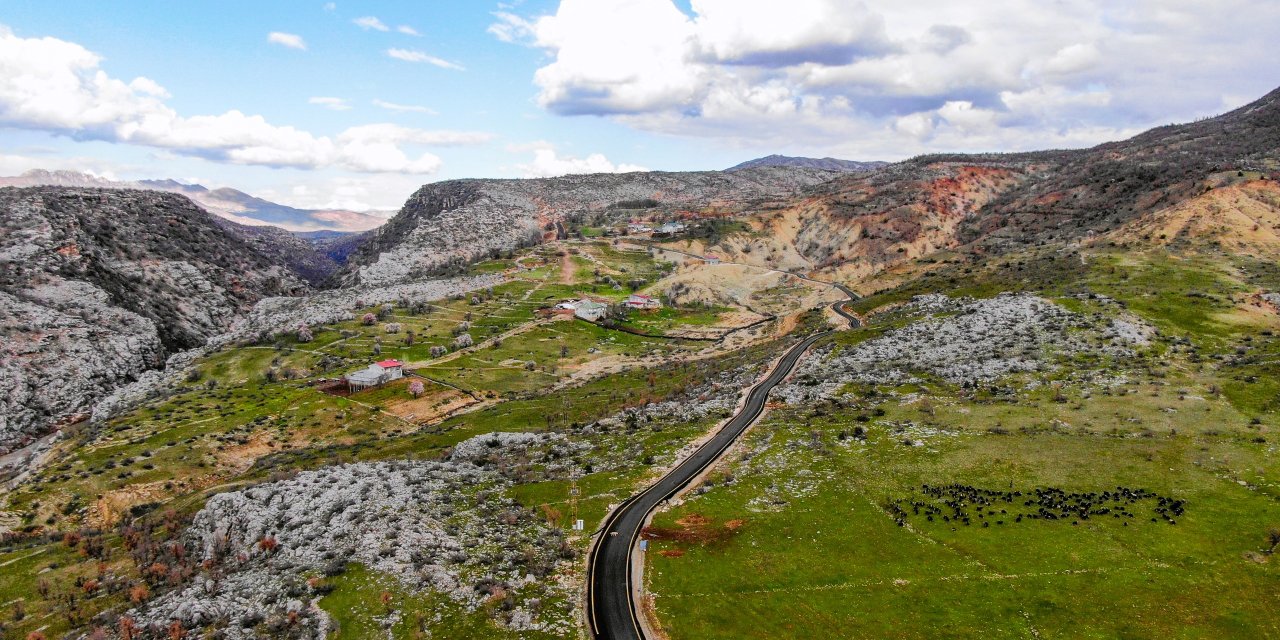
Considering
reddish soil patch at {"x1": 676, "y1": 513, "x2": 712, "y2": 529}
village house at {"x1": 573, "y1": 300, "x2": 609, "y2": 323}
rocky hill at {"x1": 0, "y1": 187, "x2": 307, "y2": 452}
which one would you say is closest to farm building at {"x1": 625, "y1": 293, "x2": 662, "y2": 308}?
village house at {"x1": 573, "y1": 300, "x2": 609, "y2": 323}

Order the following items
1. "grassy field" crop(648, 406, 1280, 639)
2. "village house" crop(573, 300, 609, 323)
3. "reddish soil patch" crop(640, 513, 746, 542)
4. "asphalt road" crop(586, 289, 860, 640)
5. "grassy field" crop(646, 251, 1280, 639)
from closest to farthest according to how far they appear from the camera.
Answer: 1. "grassy field" crop(648, 406, 1280, 639)
2. "grassy field" crop(646, 251, 1280, 639)
3. "asphalt road" crop(586, 289, 860, 640)
4. "reddish soil patch" crop(640, 513, 746, 542)
5. "village house" crop(573, 300, 609, 323)

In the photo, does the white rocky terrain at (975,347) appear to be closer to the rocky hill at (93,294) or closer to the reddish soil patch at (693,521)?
the reddish soil patch at (693,521)

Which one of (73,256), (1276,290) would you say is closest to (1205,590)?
(1276,290)

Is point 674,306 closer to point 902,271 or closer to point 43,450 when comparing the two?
point 902,271

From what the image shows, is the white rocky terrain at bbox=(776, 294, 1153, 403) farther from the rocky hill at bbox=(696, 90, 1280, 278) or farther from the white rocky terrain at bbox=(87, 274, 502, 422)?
the white rocky terrain at bbox=(87, 274, 502, 422)

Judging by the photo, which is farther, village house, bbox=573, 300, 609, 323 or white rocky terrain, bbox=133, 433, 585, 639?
village house, bbox=573, 300, 609, 323

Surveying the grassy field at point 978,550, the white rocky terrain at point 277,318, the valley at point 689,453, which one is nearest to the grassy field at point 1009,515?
the grassy field at point 978,550
